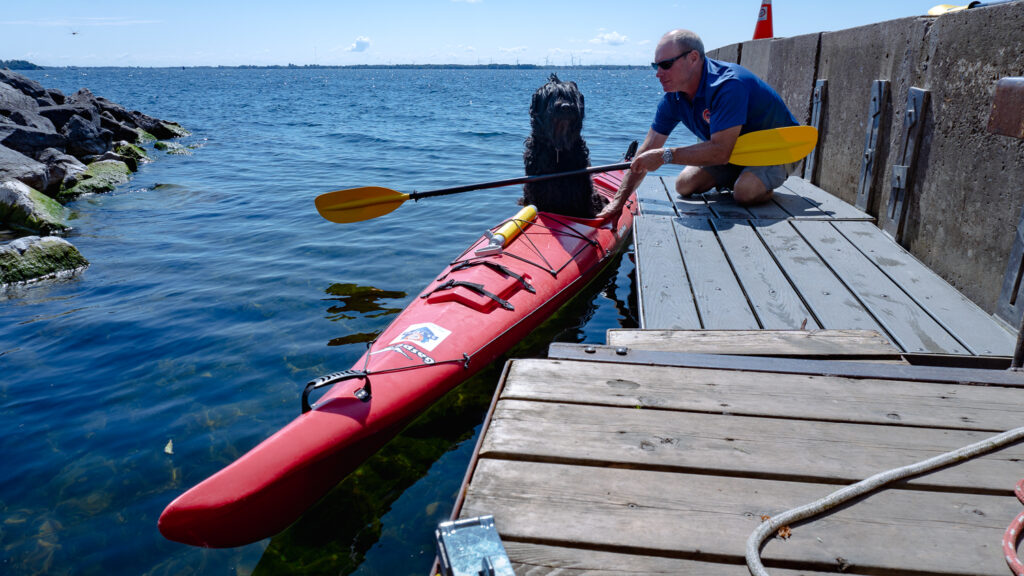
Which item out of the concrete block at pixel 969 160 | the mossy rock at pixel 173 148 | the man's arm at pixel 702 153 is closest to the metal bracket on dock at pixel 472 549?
the concrete block at pixel 969 160

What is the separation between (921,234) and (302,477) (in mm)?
3777

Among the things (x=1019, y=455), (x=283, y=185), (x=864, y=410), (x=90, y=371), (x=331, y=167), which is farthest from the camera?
(x=331, y=167)

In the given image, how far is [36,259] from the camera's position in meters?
6.12

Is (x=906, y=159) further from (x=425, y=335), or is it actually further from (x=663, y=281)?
(x=425, y=335)

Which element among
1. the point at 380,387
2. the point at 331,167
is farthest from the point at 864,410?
the point at 331,167

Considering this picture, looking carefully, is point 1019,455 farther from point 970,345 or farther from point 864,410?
point 970,345

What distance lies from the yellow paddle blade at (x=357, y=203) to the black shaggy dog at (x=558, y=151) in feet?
4.39

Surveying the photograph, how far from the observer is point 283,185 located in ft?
36.4

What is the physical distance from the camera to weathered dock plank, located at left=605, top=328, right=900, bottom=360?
2436mm

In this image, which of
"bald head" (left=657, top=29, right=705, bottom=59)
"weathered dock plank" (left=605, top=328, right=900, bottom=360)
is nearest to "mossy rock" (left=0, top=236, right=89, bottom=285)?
"weathered dock plank" (left=605, top=328, right=900, bottom=360)

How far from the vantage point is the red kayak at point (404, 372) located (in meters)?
2.40

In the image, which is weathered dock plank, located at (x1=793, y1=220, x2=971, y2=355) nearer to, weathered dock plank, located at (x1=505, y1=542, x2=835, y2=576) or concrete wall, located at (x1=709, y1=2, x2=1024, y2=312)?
concrete wall, located at (x1=709, y1=2, x2=1024, y2=312)

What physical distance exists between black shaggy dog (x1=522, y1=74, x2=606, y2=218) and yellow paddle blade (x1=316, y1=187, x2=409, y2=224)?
1.34m

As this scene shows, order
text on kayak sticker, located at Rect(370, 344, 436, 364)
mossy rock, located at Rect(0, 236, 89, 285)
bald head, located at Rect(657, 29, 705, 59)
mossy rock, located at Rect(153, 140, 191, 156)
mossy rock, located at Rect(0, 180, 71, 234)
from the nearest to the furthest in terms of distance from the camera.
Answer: text on kayak sticker, located at Rect(370, 344, 436, 364) → bald head, located at Rect(657, 29, 705, 59) → mossy rock, located at Rect(0, 236, 89, 285) → mossy rock, located at Rect(0, 180, 71, 234) → mossy rock, located at Rect(153, 140, 191, 156)
